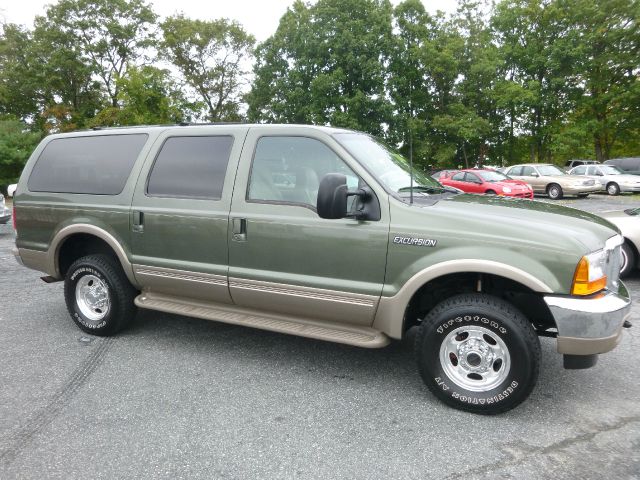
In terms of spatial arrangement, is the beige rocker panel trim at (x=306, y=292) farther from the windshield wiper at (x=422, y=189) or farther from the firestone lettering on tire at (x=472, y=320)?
the windshield wiper at (x=422, y=189)

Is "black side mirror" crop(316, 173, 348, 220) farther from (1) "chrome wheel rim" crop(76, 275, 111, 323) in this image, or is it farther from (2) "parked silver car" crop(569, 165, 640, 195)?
(2) "parked silver car" crop(569, 165, 640, 195)

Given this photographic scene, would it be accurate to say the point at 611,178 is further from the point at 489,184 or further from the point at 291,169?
the point at 291,169

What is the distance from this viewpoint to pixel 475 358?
3109mm

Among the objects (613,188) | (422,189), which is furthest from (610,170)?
(422,189)

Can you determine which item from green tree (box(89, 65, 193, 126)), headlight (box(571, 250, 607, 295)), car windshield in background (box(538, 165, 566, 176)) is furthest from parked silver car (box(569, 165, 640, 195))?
green tree (box(89, 65, 193, 126))

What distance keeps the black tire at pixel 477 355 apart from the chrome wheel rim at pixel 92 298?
3.14 metres

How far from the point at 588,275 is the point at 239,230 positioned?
7.94 feet

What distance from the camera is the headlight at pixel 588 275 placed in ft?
9.16

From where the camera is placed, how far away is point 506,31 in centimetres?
3603

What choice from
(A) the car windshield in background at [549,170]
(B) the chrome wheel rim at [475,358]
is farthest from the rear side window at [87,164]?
(A) the car windshield in background at [549,170]

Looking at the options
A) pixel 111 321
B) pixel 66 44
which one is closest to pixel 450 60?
pixel 66 44

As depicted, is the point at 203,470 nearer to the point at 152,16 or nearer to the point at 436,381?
the point at 436,381

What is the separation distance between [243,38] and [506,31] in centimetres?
2233

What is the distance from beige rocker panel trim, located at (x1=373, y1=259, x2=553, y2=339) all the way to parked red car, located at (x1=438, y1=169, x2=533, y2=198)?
14.9m
